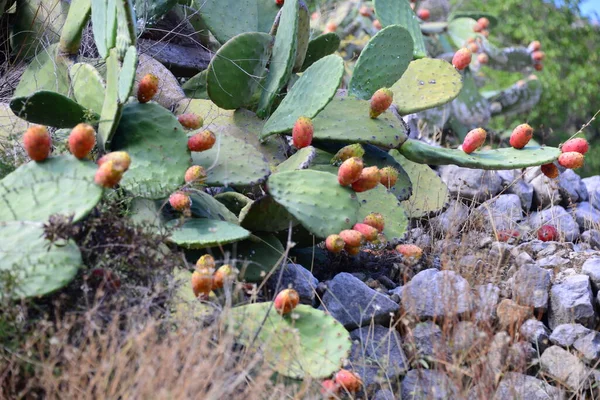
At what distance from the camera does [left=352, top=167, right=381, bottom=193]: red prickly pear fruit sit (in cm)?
286

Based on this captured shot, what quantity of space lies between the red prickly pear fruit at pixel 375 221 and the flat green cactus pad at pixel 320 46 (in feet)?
4.57

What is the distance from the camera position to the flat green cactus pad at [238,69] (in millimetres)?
3529

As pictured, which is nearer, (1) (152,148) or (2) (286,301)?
(2) (286,301)

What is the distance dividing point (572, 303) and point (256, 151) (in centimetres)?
128

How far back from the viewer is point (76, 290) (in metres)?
2.35

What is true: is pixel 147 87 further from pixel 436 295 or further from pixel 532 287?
pixel 532 287

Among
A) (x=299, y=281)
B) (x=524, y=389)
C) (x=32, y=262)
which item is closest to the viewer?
(x=32, y=262)

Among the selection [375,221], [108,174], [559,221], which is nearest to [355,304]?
[375,221]

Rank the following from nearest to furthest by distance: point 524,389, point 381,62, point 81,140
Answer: point 81,140 → point 524,389 → point 381,62

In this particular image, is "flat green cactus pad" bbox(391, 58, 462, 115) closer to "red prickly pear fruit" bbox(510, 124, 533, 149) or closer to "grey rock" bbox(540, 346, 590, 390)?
"red prickly pear fruit" bbox(510, 124, 533, 149)

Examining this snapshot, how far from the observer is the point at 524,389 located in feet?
8.30

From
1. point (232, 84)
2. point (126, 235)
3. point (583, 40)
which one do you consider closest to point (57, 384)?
point (126, 235)

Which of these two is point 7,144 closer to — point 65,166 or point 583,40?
point 65,166

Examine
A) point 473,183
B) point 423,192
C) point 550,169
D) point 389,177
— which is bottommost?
Answer: point 473,183
